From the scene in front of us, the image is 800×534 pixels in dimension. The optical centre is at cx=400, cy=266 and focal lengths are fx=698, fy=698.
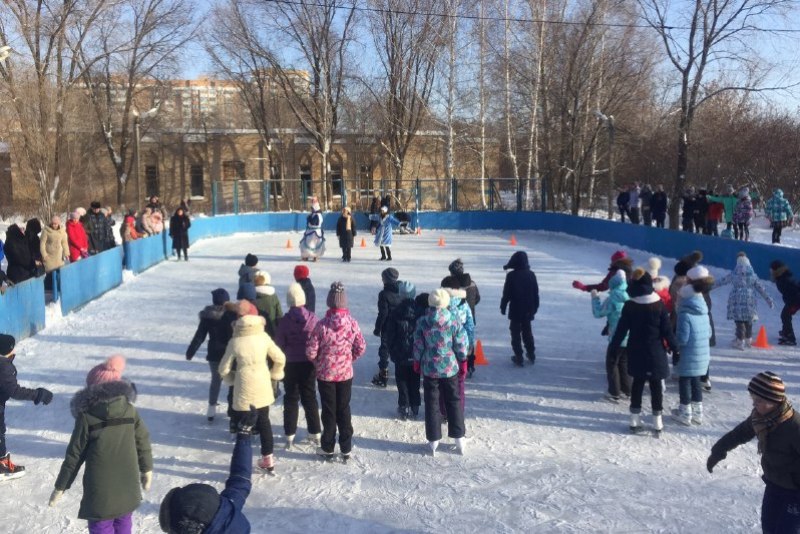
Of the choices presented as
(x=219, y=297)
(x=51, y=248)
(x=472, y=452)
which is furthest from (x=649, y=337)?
(x=51, y=248)

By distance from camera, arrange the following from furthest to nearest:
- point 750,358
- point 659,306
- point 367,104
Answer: point 367,104, point 750,358, point 659,306

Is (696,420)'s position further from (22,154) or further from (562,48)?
(22,154)

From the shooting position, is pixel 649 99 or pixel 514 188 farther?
pixel 649 99

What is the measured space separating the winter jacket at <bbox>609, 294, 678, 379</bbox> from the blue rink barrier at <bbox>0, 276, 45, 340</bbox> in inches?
306

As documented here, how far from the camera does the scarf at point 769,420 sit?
3.52 metres

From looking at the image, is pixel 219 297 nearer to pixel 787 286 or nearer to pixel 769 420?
pixel 769 420

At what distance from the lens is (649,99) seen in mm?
36625

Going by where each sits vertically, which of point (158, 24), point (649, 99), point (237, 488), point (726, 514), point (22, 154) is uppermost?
point (158, 24)

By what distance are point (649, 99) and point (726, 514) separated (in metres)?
35.3

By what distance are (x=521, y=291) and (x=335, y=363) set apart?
3.17 metres

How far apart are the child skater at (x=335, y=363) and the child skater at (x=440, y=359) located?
508mm

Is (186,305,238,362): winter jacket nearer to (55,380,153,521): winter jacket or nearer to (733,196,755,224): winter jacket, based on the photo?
(55,380,153,521): winter jacket

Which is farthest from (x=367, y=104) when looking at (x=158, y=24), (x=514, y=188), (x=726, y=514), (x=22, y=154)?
(x=726, y=514)

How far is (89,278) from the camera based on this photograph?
41.9 ft
